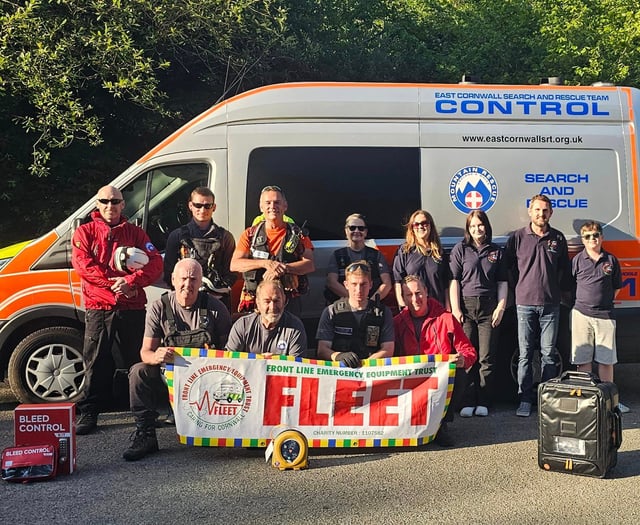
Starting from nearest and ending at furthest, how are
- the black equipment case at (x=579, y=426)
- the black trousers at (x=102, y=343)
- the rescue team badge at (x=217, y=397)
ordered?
the black equipment case at (x=579, y=426) < the rescue team badge at (x=217, y=397) < the black trousers at (x=102, y=343)

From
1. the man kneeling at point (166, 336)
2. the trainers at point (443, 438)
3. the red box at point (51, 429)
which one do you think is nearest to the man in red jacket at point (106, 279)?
the man kneeling at point (166, 336)

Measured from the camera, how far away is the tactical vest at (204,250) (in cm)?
588

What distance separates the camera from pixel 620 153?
21.4 feet

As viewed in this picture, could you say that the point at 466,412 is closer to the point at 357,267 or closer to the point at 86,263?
the point at 357,267

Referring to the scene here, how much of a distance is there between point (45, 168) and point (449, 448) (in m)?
6.53

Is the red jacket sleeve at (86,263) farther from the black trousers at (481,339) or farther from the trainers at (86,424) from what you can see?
the black trousers at (481,339)

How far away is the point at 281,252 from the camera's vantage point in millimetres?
5855

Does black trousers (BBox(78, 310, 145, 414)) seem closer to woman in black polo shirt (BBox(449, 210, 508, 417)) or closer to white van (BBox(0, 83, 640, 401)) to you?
white van (BBox(0, 83, 640, 401))

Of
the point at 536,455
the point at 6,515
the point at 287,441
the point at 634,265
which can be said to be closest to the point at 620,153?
the point at 634,265

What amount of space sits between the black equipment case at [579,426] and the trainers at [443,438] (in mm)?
746

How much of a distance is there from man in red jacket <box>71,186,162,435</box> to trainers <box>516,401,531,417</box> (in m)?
3.25

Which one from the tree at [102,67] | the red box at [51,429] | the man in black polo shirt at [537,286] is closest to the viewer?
the red box at [51,429]

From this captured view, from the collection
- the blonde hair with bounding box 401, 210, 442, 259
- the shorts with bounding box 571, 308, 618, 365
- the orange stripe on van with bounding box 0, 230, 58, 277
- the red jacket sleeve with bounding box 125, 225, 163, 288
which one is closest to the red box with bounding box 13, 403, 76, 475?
the red jacket sleeve with bounding box 125, 225, 163, 288

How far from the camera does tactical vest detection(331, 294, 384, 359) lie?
549cm
